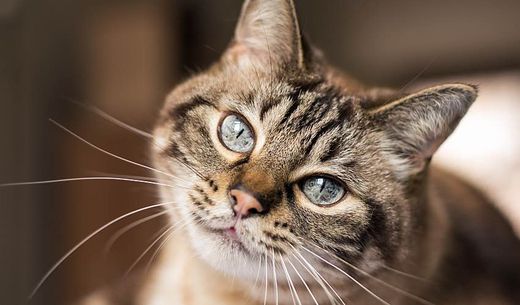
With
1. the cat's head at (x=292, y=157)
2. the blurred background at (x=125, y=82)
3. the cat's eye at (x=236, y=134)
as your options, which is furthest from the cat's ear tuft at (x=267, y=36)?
the blurred background at (x=125, y=82)

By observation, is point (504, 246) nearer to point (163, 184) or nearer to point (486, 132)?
point (163, 184)

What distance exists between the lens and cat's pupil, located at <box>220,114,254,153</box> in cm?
112

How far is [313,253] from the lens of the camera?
1.04m

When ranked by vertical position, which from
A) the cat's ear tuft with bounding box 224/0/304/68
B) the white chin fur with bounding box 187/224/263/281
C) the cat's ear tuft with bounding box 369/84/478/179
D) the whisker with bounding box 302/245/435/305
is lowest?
the whisker with bounding box 302/245/435/305

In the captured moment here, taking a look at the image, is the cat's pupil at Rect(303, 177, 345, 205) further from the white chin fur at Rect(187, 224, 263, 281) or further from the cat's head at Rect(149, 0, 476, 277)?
the white chin fur at Rect(187, 224, 263, 281)

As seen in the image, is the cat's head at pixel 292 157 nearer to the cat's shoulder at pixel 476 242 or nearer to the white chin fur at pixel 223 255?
the white chin fur at pixel 223 255

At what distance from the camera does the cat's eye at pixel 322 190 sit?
1095 mm

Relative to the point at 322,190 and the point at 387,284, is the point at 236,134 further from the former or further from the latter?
the point at 387,284

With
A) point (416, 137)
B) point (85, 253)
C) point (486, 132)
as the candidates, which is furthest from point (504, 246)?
point (486, 132)

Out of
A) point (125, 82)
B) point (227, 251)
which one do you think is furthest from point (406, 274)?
point (125, 82)

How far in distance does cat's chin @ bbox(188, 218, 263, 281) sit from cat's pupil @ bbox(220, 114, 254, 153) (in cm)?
15

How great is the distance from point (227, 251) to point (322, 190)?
20 centimetres

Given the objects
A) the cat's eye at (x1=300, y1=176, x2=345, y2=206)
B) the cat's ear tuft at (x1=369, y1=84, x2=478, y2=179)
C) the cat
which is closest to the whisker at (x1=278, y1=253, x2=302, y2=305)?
the cat

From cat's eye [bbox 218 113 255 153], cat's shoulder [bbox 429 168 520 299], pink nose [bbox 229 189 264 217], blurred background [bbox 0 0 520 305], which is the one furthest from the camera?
blurred background [bbox 0 0 520 305]
